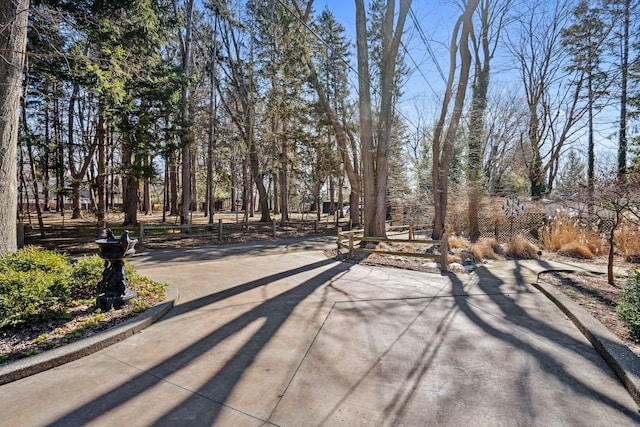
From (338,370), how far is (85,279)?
3.94 meters

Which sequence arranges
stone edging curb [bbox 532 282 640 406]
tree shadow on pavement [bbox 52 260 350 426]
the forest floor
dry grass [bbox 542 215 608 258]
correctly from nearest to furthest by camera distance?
tree shadow on pavement [bbox 52 260 350 426], stone edging curb [bbox 532 282 640 406], the forest floor, dry grass [bbox 542 215 608 258]

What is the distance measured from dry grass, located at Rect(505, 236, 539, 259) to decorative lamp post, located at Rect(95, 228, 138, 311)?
9782mm

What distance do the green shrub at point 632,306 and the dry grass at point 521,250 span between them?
559cm

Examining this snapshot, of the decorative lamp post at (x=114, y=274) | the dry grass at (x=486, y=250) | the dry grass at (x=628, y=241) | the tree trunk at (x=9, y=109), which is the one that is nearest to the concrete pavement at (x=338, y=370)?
the decorative lamp post at (x=114, y=274)

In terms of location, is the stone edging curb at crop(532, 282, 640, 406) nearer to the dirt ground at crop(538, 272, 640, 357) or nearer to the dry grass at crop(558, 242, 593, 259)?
the dirt ground at crop(538, 272, 640, 357)

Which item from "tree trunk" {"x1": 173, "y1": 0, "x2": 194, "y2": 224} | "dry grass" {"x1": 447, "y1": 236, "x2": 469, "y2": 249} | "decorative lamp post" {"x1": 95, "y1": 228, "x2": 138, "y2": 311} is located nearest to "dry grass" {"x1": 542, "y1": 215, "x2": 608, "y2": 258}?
"dry grass" {"x1": 447, "y1": 236, "x2": 469, "y2": 249}

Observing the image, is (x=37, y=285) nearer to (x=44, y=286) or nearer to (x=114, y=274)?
(x=44, y=286)

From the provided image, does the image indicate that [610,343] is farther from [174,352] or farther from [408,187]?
[408,187]

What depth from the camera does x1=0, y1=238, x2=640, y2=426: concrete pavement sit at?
2.22 m

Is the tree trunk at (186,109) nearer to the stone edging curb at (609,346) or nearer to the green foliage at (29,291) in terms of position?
the green foliage at (29,291)

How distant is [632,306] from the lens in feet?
11.4

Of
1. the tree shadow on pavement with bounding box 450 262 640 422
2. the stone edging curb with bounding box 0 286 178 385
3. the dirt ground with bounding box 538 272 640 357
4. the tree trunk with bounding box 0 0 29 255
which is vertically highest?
the tree trunk with bounding box 0 0 29 255

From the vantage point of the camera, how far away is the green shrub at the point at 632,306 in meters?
3.34

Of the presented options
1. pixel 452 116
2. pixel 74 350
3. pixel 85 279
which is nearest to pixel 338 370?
pixel 74 350
